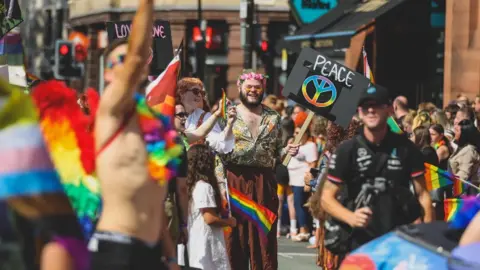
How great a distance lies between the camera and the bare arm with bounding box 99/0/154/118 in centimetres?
685

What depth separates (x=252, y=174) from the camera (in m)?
11.8

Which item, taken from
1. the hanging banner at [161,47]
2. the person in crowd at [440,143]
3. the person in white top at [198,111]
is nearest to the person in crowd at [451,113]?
the person in crowd at [440,143]

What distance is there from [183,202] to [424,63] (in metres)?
19.9

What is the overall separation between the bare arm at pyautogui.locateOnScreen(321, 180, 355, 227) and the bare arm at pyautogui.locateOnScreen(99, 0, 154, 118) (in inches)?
76.5

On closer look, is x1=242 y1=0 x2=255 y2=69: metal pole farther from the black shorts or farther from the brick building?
the black shorts

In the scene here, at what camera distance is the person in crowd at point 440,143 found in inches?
594

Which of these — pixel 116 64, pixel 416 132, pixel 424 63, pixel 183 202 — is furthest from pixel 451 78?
pixel 116 64

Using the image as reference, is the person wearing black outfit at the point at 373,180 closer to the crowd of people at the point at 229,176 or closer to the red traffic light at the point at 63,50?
the crowd of people at the point at 229,176

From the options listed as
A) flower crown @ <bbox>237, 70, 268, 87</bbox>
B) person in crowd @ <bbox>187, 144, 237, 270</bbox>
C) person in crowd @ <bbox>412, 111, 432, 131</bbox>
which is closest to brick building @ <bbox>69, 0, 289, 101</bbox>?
person in crowd @ <bbox>412, 111, 432, 131</bbox>

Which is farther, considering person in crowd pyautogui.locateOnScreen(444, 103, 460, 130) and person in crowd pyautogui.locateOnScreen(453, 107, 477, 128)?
person in crowd pyautogui.locateOnScreen(444, 103, 460, 130)

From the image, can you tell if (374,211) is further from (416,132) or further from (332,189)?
(416,132)

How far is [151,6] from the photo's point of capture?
7.12 meters

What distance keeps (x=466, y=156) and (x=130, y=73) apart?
7629mm

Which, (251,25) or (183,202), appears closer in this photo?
(183,202)
